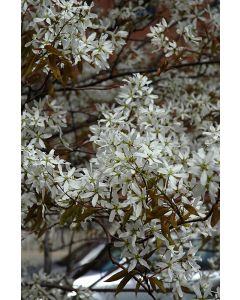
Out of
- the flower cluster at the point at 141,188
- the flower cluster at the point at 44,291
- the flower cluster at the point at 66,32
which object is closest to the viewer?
the flower cluster at the point at 141,188

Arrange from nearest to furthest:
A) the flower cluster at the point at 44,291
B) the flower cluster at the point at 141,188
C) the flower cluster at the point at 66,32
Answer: the flower cluster at the point at 141,188 → the flower cluster at the point at 66,32 → the flower cluster at the point at 44,291

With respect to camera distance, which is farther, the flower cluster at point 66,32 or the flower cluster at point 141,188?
the flower cluster at point 66,32

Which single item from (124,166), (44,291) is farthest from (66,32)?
(44,291)

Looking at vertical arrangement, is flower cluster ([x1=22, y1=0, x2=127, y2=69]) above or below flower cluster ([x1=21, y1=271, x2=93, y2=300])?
above

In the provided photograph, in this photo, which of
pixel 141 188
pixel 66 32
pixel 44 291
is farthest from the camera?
pixel 44 291

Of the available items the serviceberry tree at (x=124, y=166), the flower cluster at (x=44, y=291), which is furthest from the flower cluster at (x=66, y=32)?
the flower cluster at (x=44, y=291)

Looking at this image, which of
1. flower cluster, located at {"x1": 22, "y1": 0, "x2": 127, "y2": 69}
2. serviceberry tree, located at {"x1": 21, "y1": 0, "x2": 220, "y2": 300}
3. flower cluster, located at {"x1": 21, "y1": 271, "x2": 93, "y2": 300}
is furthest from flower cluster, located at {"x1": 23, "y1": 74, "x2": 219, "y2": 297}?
flower cluster, located at {"x1": 21, "y1": 271, "x2": 93, "y2": 300}

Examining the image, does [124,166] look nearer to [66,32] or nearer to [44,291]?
[66,32]

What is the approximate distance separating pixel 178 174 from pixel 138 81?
78cm

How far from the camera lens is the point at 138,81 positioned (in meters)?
2.41

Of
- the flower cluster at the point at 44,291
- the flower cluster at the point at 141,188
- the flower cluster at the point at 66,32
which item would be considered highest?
the flower cluster at the point at 66,32

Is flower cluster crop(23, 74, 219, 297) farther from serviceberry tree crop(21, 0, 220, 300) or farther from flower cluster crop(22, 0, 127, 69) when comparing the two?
flower cluster crop(22, 0, 127, 69)

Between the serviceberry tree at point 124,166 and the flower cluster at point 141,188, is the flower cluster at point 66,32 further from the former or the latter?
the flower cluster at point 141,188

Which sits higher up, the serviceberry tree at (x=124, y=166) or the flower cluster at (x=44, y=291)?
the serviceberry tree at (x=124, y=166)
